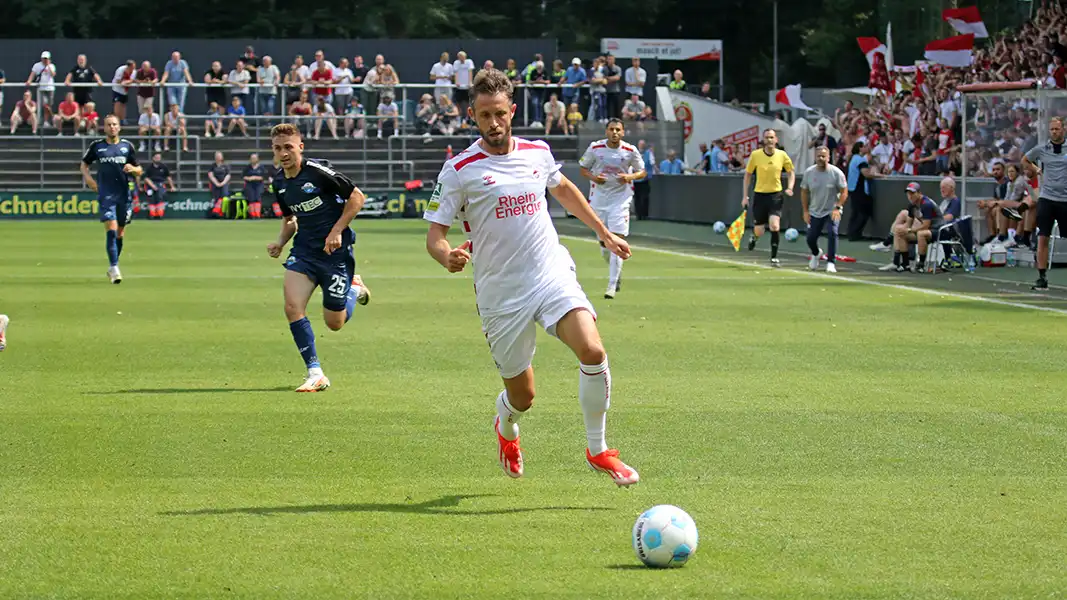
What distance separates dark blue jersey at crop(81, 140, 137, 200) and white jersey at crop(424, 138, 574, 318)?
1559 centimetres

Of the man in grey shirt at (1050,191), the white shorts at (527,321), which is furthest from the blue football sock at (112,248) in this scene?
the white shorts at (527,321)

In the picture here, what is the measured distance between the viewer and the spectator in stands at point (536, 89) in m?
48.7

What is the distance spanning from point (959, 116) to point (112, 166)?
54.0 ft

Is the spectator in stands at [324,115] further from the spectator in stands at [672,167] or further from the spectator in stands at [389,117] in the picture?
the spectator in stands at [672,167]

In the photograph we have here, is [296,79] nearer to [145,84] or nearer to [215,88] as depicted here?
[215,88]

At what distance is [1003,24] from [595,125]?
Answer: 12772 millimetres

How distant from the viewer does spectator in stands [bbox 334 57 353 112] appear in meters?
48.0

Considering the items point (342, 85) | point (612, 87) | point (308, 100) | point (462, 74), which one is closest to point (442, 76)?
point (462, 74)

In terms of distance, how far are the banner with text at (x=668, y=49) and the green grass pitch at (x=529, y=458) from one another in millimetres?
42182

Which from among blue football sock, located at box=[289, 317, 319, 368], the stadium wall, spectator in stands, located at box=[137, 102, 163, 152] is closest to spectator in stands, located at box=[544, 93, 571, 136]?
the stadium wall

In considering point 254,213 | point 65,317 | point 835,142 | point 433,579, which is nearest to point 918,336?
point 65,317

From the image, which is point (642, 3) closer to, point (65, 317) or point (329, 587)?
point (65, 317)

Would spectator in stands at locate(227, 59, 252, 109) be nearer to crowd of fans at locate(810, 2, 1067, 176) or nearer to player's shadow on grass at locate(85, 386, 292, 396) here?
crowd of fans at locate(810, 2, 1067, 176)

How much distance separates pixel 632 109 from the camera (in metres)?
48.1
